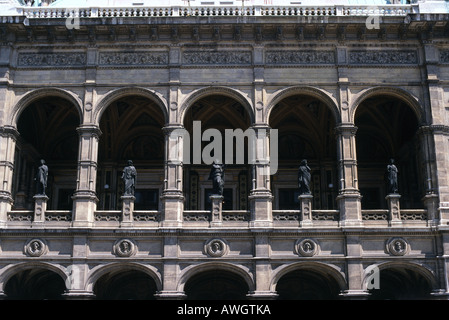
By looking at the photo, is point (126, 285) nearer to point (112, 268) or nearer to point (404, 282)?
point (112, 268)

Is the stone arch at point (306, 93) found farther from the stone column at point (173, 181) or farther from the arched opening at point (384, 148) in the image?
the arched opening at point (384, 148)

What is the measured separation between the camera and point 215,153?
1102 inches

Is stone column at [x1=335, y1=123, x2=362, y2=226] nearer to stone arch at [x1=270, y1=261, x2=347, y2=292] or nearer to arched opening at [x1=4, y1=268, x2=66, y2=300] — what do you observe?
stone arch at [x1=270, y1=261, x2=347, y2=292]

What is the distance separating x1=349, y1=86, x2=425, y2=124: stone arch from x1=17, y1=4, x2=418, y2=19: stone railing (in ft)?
10.1

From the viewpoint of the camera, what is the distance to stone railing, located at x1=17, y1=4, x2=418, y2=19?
24.3m

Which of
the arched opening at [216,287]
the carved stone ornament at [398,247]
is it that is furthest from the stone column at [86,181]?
the carved stone ornament at [398,247]

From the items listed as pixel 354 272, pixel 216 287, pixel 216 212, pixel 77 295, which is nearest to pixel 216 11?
pixel 216 212

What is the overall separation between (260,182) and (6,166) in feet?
32.2

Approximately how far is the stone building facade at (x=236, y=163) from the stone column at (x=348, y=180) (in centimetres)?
6

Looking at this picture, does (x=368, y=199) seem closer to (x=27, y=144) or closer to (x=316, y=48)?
(x=316, y=48)

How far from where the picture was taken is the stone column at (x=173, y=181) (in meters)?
22.6

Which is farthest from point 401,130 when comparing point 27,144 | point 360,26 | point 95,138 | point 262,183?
point 27,144

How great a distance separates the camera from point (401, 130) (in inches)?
1093
